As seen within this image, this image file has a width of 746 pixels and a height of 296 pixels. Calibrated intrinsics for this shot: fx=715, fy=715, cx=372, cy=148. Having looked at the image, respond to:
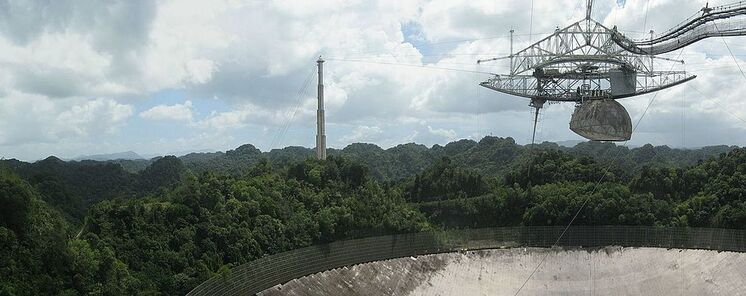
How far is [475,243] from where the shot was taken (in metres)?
26.2

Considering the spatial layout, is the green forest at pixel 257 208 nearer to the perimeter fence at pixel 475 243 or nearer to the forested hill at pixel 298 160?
the forested hill at pixel 298 160

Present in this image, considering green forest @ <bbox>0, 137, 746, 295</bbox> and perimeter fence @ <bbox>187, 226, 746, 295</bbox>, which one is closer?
green forest @ <bbox>0, 137, 746, 295</bbox>

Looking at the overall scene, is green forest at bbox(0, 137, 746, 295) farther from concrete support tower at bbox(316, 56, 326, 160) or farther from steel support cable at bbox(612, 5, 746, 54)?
steel support cable at bbox(612, 5, 746, 54)

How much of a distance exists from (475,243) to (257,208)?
26.7 feet

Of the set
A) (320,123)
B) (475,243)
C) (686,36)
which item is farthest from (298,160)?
(686,36)

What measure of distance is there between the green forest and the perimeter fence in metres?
1.45

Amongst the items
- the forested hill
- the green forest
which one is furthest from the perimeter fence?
the forested hill

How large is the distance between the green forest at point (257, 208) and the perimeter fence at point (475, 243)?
1448 millimetres

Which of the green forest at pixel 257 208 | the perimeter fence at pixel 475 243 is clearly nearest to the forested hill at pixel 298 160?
the green forest at pixel 257 208

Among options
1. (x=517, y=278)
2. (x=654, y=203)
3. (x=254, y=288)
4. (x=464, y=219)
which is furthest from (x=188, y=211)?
(x=654, y=203)

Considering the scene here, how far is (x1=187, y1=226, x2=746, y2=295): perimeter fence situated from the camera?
2088 centimetres

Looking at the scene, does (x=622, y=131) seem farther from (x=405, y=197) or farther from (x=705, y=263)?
(x=405, y=197)

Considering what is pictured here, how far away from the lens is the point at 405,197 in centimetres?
3869

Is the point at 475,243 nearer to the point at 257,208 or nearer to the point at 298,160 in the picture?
the point at 257,208
